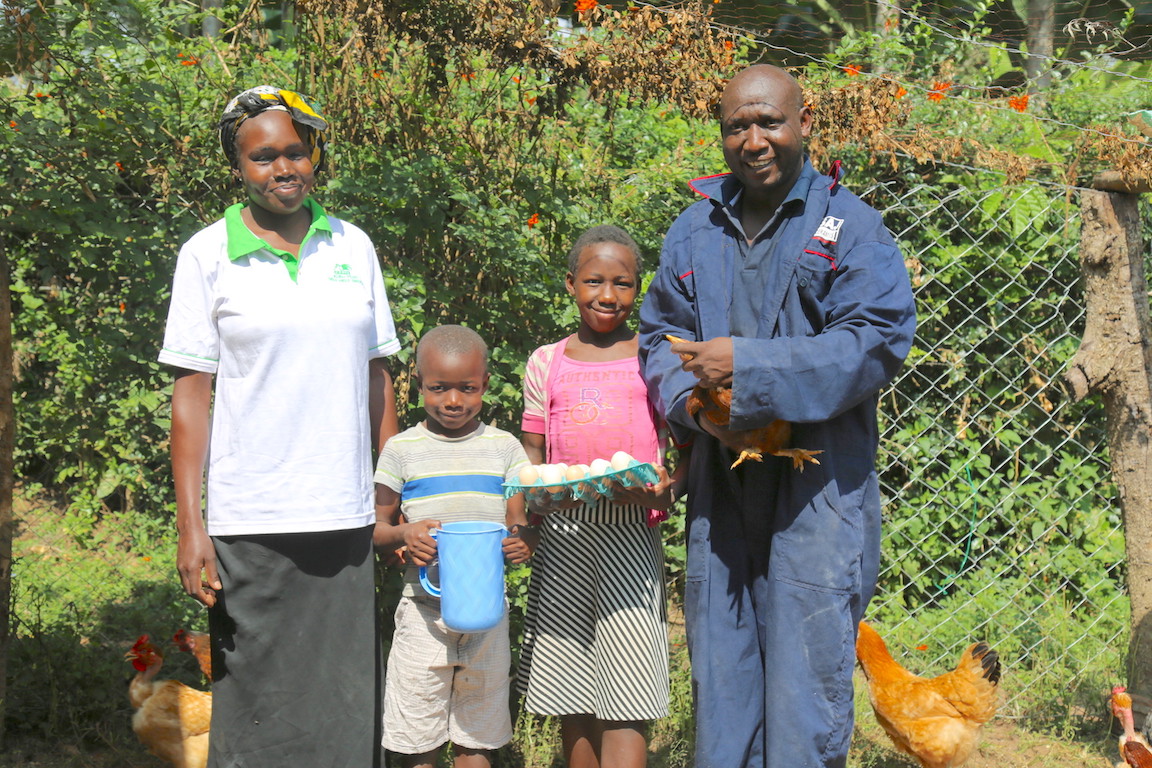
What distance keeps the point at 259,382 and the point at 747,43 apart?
2.72 meters

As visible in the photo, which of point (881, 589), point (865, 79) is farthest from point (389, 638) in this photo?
point (865, 79)

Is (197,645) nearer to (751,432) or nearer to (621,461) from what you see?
(621,461)

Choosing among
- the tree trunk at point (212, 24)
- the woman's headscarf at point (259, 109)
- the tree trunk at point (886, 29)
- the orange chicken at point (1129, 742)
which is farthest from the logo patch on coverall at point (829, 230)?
the tree trunk at point (212, 24)

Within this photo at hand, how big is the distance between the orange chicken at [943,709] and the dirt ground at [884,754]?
0.34m

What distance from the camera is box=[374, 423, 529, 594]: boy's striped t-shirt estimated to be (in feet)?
9.76

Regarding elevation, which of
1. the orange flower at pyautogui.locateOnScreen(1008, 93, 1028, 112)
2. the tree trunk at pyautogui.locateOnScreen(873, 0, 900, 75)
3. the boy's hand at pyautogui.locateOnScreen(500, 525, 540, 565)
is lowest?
the boy's hand at pyautogui.locateOnScreen(500, 525, 540, 565)

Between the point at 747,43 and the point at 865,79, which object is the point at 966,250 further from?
the point at 747,43

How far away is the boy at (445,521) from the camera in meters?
2.97

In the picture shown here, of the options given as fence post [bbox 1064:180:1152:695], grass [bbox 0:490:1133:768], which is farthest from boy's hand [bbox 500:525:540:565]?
fence post [bbox 1064:180:1152:695]

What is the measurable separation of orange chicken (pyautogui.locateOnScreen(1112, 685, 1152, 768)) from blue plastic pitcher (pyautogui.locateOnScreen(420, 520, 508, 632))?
2.15 m

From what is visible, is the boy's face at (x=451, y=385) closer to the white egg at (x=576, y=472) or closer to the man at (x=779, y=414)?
the white egg at (x=576, y=472)

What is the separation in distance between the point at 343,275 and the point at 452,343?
1.39ft

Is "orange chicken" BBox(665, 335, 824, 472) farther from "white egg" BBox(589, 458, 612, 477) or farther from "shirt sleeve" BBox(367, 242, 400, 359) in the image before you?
"shirt sleeve" BBox(367, 242, 400, 359)

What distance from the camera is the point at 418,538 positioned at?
2848 millimetres
